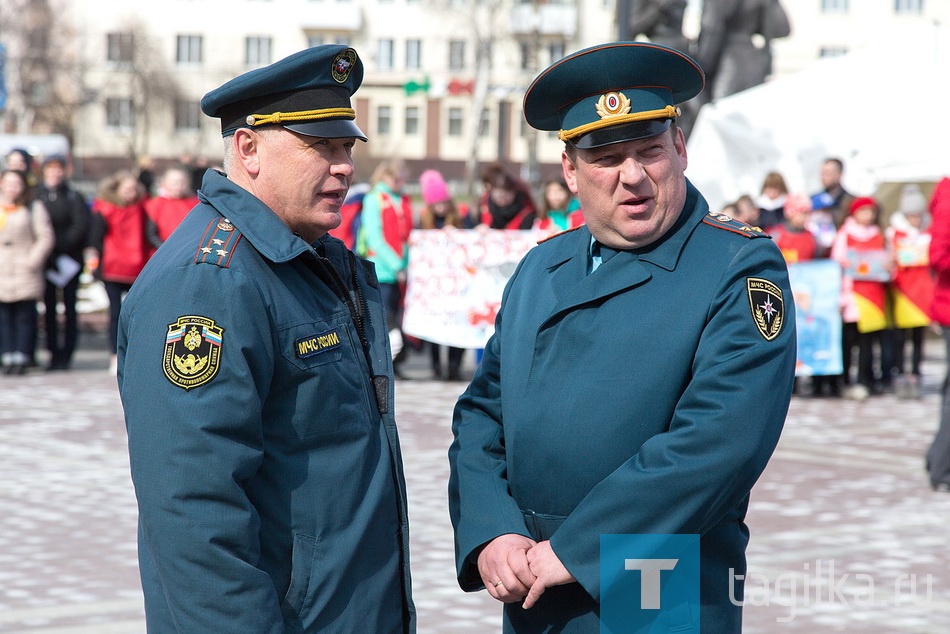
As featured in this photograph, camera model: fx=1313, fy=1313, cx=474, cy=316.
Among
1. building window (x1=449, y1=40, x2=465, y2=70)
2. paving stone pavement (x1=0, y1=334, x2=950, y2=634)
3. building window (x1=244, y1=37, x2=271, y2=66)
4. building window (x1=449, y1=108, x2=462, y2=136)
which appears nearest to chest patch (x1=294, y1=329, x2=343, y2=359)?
paving stone pavement (x1=0, y1=334, x2=950, y2=634)

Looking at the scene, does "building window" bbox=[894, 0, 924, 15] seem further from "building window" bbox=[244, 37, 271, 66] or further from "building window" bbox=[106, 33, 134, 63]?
"building window" bbox=[106, 33, 134, 63]

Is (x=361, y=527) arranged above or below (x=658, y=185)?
below

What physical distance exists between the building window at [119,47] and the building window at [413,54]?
14.4 metres

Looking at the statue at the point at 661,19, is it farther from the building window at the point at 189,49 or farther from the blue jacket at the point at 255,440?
the building window at the point at 189,49

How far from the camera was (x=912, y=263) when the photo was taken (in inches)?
507

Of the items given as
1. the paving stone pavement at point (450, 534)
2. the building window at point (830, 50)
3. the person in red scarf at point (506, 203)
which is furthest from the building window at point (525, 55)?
the paving stone pavement at point (450, 534)

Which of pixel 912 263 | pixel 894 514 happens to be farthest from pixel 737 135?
pixel 894 514

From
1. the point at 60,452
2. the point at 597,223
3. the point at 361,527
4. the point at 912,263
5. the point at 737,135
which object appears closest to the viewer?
the point at 361,527

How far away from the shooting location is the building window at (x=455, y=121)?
7106cm

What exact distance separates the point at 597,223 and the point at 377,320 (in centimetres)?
57

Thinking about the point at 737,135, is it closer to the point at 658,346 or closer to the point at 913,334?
the point at 913,334

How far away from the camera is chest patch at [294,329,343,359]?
2777 millimetres

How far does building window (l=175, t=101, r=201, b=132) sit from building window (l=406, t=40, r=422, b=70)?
11.4 metres

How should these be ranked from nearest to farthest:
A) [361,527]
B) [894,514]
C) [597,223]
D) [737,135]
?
[361,527]
[597,223]
[894,514]
[737,135]
